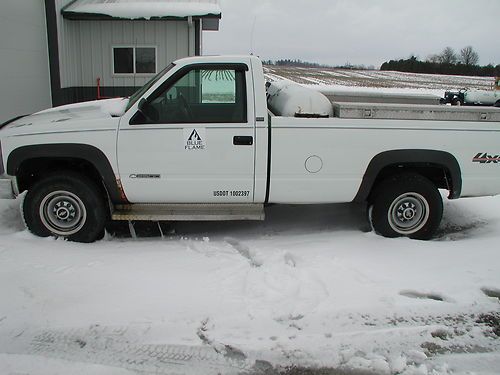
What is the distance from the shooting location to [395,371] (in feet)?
9.70

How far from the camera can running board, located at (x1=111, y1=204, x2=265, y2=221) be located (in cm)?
475

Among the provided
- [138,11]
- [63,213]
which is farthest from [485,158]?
[138,11]

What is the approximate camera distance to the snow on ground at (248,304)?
3.05 metres

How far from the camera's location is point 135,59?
14078 mm

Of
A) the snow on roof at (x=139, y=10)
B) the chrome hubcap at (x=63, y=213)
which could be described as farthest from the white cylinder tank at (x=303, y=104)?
the snow on roof at (x=139, y=10)

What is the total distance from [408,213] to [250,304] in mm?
2358

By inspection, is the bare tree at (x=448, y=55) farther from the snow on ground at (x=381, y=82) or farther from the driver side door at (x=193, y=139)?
the driver side door at (x=193, y=139)

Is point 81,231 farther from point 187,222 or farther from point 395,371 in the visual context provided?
point 395,371

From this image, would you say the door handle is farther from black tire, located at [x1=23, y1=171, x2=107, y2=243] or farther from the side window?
black tire, located at [x1=23, y1=171, x2=107, y2=243]

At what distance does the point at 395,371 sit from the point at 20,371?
7.70ft

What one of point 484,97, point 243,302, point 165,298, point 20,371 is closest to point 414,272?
point 243,302

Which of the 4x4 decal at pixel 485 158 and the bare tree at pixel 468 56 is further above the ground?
the bare tree at pixel 468 56

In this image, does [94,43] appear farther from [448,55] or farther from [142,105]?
[448,55]

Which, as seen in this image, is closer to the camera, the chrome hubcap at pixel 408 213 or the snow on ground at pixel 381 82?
the chrome hubcap at pixel 408 213
